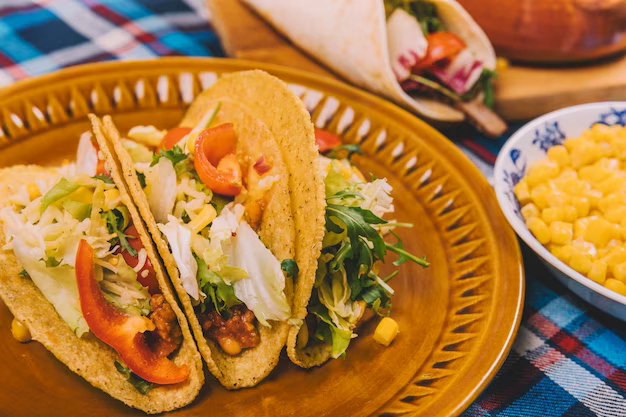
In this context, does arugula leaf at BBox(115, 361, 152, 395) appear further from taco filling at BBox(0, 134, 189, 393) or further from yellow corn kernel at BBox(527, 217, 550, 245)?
yellow corn kernel at BBox(527, 217, 550, 245)

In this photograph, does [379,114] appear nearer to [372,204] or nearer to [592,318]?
[372,204]

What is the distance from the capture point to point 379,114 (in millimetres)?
3592

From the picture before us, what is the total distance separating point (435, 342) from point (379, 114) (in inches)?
64.4

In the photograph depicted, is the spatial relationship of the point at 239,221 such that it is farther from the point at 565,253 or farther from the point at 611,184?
the point at 611,184

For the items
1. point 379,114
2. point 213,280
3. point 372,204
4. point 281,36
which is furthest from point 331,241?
point 281,36

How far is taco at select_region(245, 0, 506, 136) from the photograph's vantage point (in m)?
4.00

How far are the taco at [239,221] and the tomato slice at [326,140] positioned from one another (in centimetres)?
57

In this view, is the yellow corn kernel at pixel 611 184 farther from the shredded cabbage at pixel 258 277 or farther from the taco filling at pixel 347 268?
the shredded cabbage at pixel 258 277

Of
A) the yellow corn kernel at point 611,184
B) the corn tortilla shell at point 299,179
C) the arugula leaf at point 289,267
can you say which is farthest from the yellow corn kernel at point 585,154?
the arugula leaf at point 289,267

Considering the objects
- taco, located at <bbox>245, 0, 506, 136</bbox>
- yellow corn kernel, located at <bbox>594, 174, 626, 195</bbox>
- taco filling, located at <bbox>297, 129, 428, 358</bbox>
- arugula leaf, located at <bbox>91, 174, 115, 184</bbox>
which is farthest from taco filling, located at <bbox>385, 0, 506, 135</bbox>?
arugula leaf, located at <bbox>91, 174, 115, 184</bbox>

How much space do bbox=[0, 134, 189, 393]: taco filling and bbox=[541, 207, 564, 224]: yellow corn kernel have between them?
2011mm

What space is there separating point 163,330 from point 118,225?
57 centimetres

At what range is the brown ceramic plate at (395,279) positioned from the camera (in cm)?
224

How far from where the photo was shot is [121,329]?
236 cm
